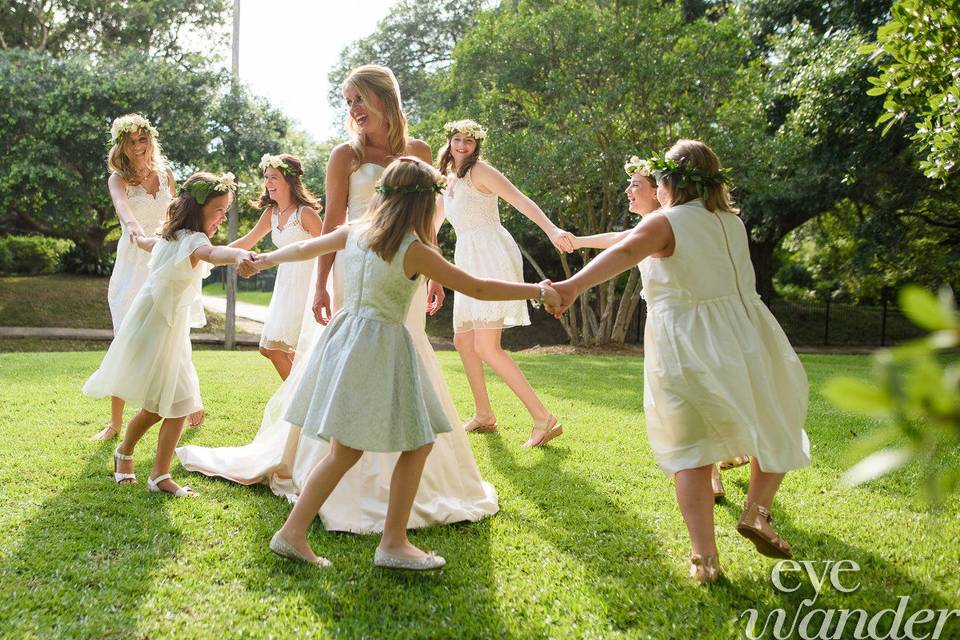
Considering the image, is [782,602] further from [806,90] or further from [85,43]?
[85,43]

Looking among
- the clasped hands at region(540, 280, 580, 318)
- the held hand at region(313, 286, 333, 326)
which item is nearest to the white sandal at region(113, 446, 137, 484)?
the held hand at region(313, 286, 333, 326)

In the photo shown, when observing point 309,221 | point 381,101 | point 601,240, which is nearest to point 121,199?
point 309,221

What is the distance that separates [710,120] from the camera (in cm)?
1469

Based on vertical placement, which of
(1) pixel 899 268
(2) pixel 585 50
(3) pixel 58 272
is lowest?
(3) pixel 58 272

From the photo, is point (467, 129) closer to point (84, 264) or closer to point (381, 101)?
point (381, 101)

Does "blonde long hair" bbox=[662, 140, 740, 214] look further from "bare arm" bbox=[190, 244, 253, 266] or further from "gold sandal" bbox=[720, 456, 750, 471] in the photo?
"bare arm" bbox=[190, 244, 253, 266]

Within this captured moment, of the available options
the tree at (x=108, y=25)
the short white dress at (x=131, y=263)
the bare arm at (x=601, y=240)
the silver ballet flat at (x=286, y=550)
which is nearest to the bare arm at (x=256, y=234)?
the short white dress at (x=131, y=263)

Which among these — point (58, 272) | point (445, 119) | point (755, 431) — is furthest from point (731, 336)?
point (58, 272)

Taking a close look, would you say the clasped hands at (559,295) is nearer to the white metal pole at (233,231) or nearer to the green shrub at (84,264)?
the white metal pole at (233,231)

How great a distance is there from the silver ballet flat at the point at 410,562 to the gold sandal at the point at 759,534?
1.29m

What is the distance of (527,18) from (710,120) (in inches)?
157

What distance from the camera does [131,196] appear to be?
6.10m

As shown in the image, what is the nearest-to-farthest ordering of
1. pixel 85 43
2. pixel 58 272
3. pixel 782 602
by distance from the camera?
pixel 782 602
pixel 85 43
pixel 58 272

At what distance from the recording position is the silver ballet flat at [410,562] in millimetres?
3234
